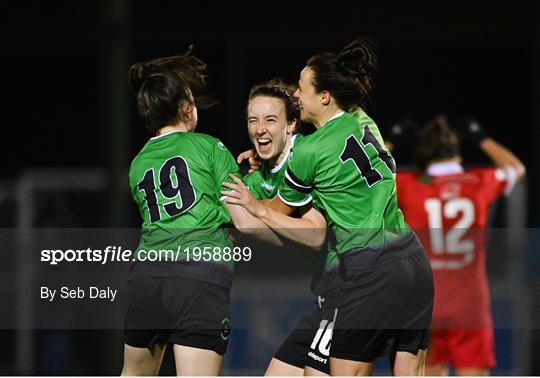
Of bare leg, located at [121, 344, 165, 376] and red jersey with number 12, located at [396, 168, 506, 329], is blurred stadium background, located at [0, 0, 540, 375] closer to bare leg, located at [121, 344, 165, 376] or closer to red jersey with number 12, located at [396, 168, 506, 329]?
red jersey with number 12, located at [396, 168, 506, 329]

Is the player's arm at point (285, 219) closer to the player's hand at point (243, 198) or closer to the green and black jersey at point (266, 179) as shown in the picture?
the player's hand at point (243, 198)

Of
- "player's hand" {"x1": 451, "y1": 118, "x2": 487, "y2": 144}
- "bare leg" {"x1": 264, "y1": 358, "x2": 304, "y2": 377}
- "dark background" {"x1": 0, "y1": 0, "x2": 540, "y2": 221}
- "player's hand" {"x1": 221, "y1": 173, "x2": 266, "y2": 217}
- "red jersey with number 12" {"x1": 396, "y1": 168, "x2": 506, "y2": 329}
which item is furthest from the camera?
"dark background" {"x1": 0, "y1": 0, "x2": 540, "y2": 221}

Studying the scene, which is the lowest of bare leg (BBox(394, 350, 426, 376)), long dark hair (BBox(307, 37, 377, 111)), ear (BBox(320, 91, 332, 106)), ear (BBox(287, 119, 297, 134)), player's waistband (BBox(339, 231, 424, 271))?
bare leg (BBox(394, 350, 426, 376))

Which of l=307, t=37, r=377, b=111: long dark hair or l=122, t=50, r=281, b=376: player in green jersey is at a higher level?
l=307, t=37, r=377, b=111: long dark hair

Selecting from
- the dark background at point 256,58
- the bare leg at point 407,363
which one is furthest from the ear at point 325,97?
the dark background at point 256,58

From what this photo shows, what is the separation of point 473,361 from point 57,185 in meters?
4.62

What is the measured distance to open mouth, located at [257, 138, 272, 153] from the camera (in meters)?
5.37

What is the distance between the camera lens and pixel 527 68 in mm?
11875

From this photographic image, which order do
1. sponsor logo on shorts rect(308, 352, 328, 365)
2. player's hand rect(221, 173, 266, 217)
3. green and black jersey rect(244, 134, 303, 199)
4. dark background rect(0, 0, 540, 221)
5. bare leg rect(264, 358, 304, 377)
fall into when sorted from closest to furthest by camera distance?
player's hand rect(221, 173, 266, 217) < sponsor logo on shorts rect(308, 352, 328, 365) < green and black jersey rect(244, 134, 303, 199) < bare leg rect(264, 358, 304, 377) < dark background rect(0, 0, 540, 221)

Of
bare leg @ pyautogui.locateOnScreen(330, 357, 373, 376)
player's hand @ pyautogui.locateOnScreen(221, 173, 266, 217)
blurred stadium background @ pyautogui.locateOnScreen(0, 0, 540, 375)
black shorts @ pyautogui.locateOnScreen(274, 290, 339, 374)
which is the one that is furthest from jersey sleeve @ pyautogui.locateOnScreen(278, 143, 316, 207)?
blurred stadium background @ pyautogui.locateOnScreen(0, 0, 540, 375)

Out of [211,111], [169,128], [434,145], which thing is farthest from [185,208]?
[211,111]

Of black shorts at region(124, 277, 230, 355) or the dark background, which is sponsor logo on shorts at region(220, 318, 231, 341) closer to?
black shorts at region(124, 277, 230, 355)

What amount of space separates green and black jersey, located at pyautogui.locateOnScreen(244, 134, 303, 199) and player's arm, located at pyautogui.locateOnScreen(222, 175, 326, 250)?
0.59 feet

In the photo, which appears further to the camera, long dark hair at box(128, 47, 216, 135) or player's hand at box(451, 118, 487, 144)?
player's hand at box(451, 118, 487, 144)
